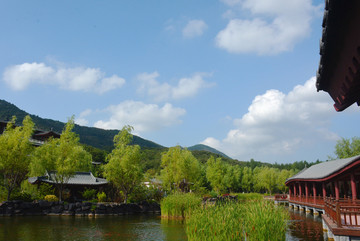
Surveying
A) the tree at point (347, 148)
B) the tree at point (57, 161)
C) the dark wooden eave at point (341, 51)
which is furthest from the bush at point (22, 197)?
the tree at point (347, 148)

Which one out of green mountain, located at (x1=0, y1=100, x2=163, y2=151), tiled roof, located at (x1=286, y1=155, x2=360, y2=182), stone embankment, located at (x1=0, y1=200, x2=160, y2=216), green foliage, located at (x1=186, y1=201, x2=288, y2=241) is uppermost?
green mountain, located at (x1=0, y1=100, x2=163, y2=151)

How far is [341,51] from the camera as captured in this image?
326 cm

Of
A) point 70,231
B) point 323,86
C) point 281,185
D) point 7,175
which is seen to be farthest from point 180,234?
point 281,185

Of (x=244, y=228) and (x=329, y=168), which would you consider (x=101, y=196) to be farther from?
(x=244, y=228)

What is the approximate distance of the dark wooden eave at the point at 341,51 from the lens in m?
2.74

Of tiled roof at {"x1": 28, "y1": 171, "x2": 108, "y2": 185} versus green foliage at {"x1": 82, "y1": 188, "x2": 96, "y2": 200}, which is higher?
tiled roof at {"x1": 28, "y1": 171, "x2": 108, "y2": 185}

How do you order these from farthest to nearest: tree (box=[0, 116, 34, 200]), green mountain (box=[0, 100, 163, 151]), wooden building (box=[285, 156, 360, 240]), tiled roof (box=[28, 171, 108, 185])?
1. green mountain (box=[0, 100, 163, 151])
2. tiled roof (box=[28, 171, 108, 185])
3. tree (box=[0, 116, 34, 200])
4. wooden building (box=[285, 156, 360, 240])

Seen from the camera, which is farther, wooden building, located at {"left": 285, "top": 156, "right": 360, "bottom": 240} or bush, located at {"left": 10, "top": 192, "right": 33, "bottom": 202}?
bush, located at {"left": 10, "top": 192, "right": 33, "bottom": 202}

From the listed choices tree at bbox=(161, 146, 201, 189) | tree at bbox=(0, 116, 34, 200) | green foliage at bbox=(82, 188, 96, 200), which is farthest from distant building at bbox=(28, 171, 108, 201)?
tree at bbox=(161, 146, 201, 189)

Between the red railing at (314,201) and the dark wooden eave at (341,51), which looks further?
the red railing at (314,201)

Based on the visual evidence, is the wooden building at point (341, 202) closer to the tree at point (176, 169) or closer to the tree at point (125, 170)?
the tree at point (176, 169)

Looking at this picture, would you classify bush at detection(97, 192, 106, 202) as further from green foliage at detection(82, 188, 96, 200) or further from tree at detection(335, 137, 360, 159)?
tree at detection(335, 137, 360, 159)

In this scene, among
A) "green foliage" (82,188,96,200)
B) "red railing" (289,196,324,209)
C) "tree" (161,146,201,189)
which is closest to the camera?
"red railing" (289,196,324,209)

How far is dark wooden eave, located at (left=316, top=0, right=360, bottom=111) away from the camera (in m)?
2.74
